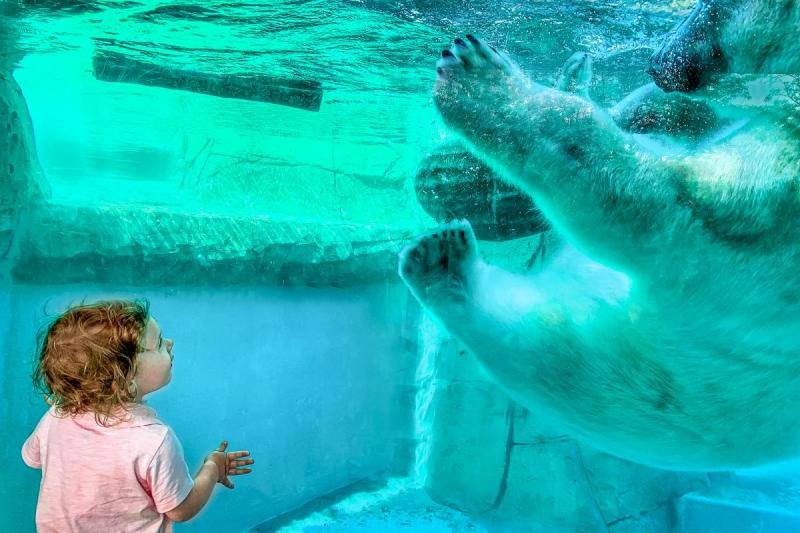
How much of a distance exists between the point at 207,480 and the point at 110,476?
239 millimetres

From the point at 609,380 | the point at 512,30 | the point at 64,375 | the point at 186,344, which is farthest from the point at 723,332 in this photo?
the point at 186,344

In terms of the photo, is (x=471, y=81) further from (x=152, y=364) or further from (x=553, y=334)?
(x=152, y=364)

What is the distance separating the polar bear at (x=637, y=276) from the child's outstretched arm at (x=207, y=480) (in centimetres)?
90

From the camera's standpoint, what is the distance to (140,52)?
5098mm

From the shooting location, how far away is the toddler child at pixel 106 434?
53.6 inches

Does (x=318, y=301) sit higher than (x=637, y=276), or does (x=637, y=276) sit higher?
(x=637, y=276)

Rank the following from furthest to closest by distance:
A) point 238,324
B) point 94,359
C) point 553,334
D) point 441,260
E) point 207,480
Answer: point 238,324
point 441,260
point 553,334
point 207,480
point 94,359

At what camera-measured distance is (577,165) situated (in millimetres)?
1406

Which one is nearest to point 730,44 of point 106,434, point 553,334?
point 553,334

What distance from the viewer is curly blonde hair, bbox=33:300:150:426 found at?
4.45 ft

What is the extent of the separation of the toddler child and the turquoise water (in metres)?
2.09

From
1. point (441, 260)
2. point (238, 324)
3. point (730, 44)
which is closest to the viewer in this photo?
point (730, 44)

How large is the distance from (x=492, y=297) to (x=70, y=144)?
16.0 meters

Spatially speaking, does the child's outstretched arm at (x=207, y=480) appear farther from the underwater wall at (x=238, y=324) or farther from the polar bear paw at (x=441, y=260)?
the underwater wall at (x=238, y=324)
